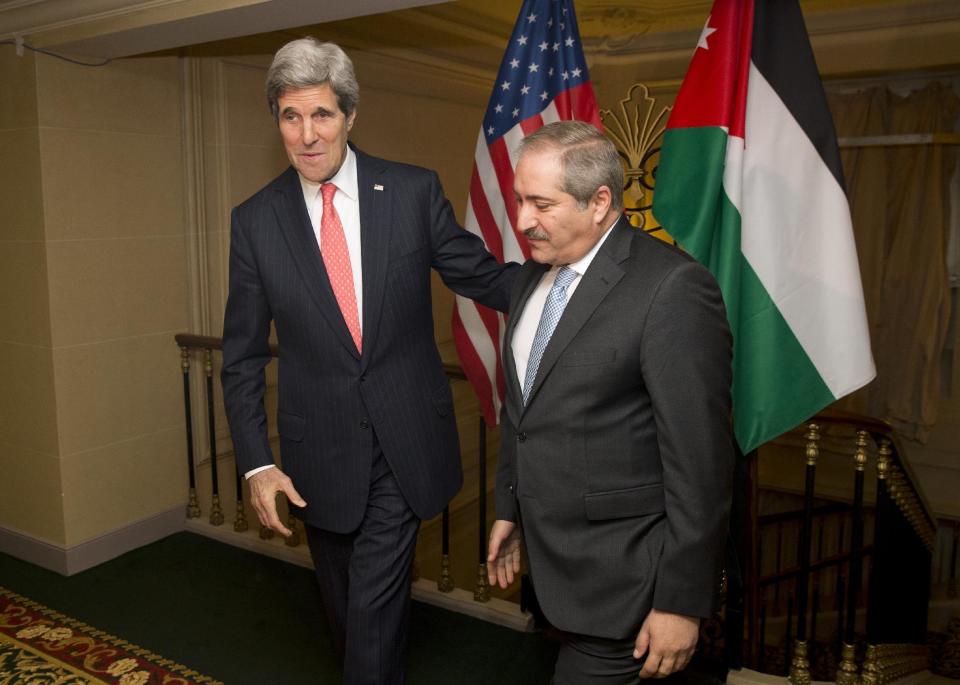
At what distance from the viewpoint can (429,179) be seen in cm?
222

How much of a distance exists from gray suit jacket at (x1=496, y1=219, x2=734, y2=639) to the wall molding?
2.64 metres

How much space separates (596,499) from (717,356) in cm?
35

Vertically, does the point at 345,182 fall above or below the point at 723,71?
below

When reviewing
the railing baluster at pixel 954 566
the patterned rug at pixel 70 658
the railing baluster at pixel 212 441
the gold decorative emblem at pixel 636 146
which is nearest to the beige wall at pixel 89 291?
the railing baluster at pixel 212 441

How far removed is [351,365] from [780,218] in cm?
124

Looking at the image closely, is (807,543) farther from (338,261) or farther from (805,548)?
(338,261)

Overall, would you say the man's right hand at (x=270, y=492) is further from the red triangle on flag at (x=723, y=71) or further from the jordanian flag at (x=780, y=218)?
the red triangle on flag at (x=723, y=71)

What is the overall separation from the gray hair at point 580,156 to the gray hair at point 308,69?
598 mm

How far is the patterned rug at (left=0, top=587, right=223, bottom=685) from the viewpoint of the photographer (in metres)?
2.80

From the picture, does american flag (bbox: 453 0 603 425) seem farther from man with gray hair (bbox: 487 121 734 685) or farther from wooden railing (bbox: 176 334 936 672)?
man with gray hair (bbox: 487 121 734 685)

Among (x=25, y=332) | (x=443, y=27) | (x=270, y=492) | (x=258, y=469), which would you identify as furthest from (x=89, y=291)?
(x=443, y=27)

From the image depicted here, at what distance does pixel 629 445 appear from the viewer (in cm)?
162

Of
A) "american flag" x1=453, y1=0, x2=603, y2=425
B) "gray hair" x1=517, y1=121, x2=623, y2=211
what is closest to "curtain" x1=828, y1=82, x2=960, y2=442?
"american flag" x1=453, y1=0, x2=603, y2=425

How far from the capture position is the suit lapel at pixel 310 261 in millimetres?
2090
